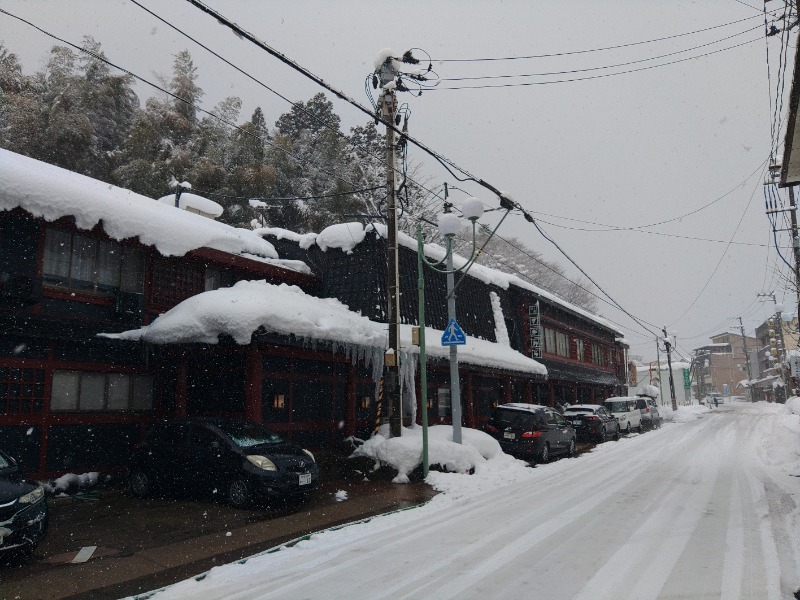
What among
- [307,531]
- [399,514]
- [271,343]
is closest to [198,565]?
[307,531]

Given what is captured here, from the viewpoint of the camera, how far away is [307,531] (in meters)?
7.86

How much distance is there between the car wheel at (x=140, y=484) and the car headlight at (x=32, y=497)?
399cm

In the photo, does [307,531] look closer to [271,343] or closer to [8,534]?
[8,534]

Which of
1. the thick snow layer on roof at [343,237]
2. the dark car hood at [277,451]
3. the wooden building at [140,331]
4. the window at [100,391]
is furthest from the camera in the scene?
the thick snow layer on roof at [343,237]

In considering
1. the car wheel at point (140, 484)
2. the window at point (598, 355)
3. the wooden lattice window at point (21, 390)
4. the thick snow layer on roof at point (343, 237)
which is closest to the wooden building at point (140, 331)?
the wooden lattice window at point (21, 390)

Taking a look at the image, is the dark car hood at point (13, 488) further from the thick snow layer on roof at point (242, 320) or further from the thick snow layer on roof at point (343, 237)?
the thick snow layer on roof at point (343, 237)

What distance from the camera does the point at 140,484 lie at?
35.2ft

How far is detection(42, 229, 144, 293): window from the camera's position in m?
11.9

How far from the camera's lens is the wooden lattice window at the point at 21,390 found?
35.1 feet

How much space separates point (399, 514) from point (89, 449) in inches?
285

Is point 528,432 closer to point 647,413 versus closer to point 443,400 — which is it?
point 443,400

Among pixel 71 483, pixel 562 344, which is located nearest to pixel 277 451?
pixel 71 483

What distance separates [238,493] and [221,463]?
0.64 metres

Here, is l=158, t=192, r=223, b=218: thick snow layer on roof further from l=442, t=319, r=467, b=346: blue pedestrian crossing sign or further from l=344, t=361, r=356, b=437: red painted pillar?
l=442, t=319, r=467, b=346: blue pedestrian crossing sign
